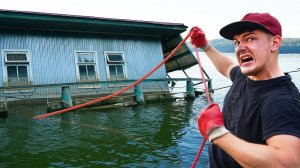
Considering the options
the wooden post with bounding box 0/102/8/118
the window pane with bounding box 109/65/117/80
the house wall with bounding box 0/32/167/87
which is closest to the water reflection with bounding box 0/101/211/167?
the wooden post with bounding box 0/102/8/118

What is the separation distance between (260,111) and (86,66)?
554 inches

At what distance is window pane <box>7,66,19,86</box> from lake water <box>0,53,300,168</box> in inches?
60.6

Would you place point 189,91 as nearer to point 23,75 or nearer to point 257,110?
point 23,75

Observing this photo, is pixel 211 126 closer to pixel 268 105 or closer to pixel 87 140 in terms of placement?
pixel 268 105

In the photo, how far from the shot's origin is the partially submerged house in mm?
13234

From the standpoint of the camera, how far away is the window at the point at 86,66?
15164mm

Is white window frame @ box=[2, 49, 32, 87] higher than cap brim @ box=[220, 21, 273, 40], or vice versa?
white window frame @ box=[2, 49, 32, 87]

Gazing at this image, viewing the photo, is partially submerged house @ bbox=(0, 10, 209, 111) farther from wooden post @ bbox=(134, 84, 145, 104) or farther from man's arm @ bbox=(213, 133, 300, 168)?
man's arm @ bbox=(213, 133, 300, 168)

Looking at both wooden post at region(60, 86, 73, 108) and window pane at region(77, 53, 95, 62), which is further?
window pane at region(77, 53, 95, 62)

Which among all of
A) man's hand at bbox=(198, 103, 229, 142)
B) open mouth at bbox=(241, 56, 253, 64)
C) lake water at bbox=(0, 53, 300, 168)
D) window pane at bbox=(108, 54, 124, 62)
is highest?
window pane at bbox=(108, 54, 124, 62)

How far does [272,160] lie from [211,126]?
1.63 feet

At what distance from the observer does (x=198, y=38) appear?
378cm

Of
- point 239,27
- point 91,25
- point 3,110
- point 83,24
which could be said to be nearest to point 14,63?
point 3,110

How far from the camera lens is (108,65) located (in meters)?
16.0
